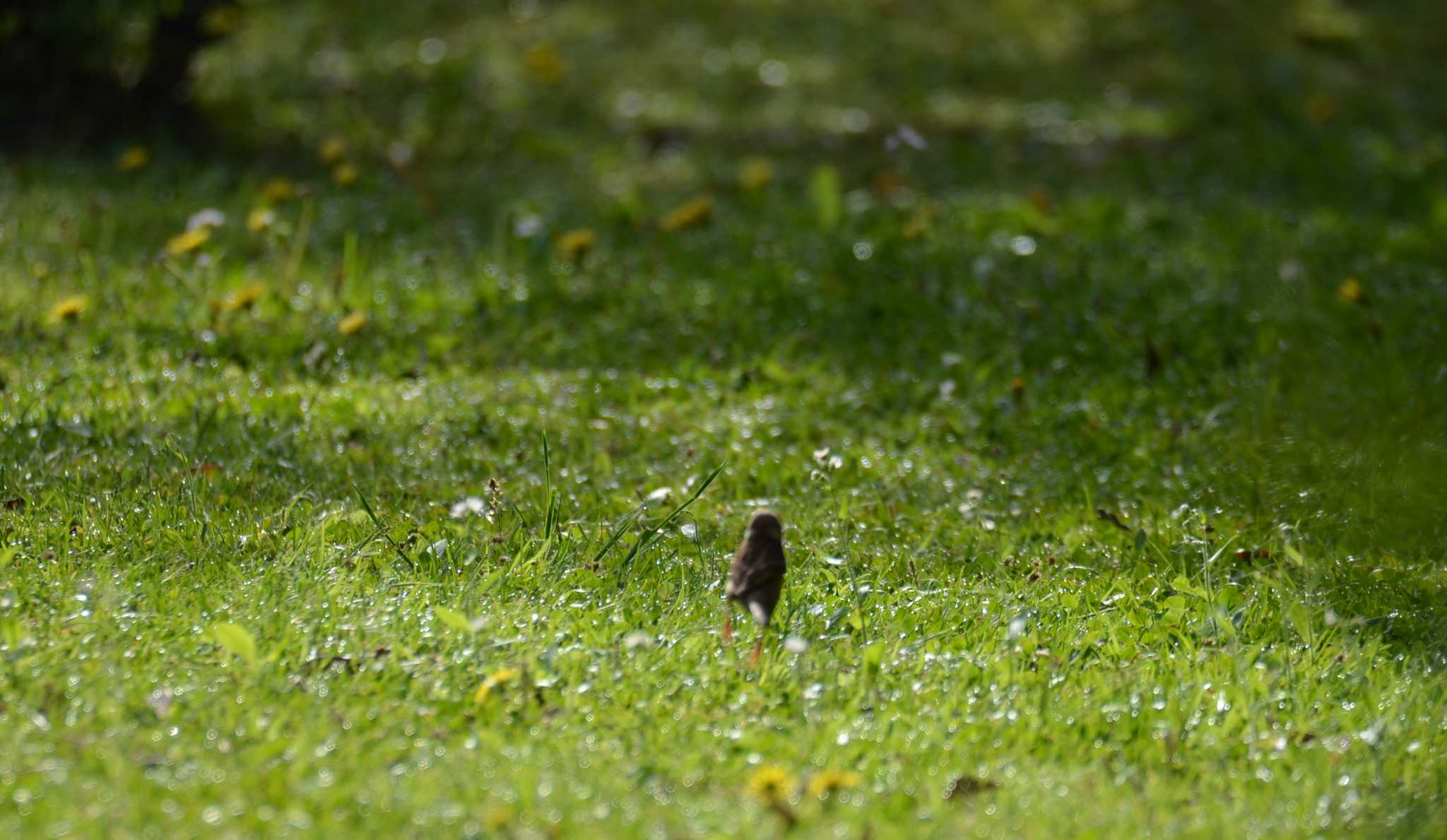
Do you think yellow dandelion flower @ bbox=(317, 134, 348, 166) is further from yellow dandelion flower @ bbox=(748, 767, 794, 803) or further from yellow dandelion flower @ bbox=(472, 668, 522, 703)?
yellow dandelion flower @ bbox=(748, 767, 794, 803)

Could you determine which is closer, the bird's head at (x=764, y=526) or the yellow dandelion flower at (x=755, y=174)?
the bird's head at (x=764, y=526)

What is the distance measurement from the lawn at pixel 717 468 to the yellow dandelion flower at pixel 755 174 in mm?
63

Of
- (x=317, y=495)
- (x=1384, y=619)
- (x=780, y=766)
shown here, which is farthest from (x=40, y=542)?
(x=1384, y=619)

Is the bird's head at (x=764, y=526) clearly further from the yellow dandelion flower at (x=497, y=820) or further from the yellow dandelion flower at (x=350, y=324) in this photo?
the yellow dandelion flower at (x=350, y=324)

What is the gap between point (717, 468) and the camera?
3791 mm

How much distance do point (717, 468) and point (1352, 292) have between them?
2.79m

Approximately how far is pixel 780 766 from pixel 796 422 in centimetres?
196

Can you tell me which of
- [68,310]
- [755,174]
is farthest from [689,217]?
[68,310]

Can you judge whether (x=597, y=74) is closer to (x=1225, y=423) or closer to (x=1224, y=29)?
(x=1224, y=29)

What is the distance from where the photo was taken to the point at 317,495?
369 centimetres

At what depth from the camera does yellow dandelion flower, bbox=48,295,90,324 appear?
181 inches

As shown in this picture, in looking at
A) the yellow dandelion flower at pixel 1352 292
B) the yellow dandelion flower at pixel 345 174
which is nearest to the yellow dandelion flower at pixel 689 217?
the yellow dandelion flower at pixel 345 174

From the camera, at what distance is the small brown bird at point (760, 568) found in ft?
9.45

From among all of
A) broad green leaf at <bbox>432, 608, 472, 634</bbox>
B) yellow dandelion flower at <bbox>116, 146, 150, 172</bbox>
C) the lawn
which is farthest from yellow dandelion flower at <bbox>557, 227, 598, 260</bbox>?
broad green leaf at <bbox>432, 608, 472, 634</bbox>
